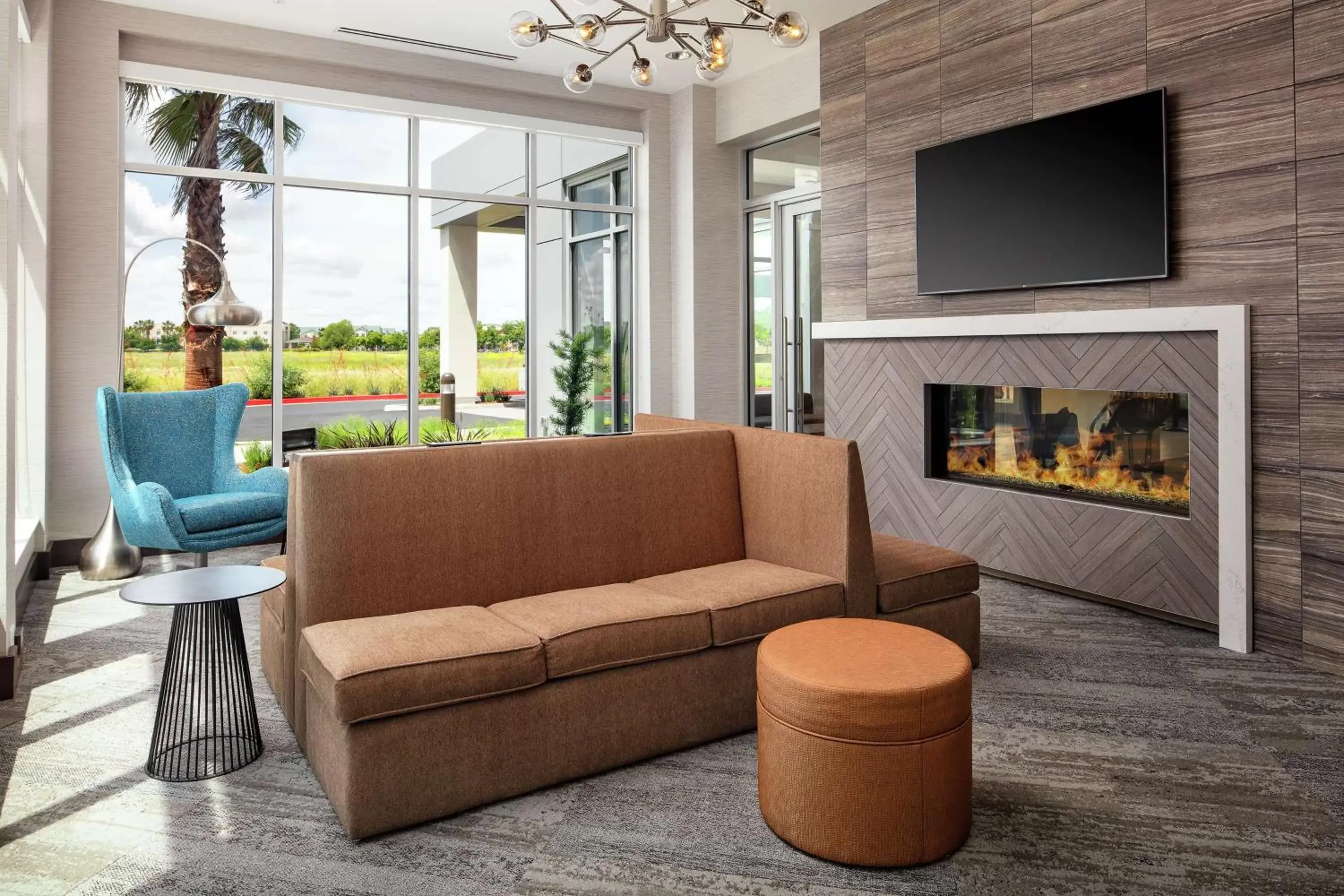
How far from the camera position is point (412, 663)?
7.36ft

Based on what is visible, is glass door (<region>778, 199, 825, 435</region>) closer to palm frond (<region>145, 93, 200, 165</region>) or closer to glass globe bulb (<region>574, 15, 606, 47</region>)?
glass globe bulb (<region>574, 15, 606, 47</region>)

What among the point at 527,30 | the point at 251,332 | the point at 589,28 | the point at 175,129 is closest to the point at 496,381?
the point at 251,332

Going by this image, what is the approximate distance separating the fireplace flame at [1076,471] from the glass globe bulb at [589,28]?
114 inches

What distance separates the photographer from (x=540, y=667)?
2.42 metres

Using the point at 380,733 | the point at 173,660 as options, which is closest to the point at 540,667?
the point at 380,733

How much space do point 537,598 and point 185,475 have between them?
10.1 feet

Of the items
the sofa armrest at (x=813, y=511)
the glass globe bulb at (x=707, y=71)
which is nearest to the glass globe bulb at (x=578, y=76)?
the glass globe bulb at (x=707, y=71)

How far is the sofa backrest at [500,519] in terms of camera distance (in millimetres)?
2662

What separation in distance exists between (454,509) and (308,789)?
2.92 ft

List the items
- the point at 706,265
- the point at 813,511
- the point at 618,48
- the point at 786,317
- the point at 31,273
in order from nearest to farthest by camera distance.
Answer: the point at 813,511 → the point at 618,48 → the point at 31,273 → the point at 786,317 → the point at 706,265

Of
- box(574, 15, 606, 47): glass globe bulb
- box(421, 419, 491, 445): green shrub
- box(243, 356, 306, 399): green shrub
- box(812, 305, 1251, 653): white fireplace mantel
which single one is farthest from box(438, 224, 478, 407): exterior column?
box(812, 305, 1251, 653): white fireplace mantel

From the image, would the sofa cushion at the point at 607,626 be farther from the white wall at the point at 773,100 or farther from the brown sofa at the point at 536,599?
the white wall at the point at 773,100

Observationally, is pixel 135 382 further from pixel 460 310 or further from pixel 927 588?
pixel 927 588

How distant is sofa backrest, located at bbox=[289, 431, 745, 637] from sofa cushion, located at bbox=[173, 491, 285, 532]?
2.05 metres
